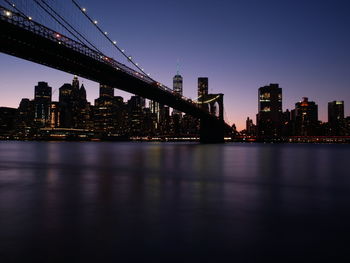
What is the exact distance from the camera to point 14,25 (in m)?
23.1

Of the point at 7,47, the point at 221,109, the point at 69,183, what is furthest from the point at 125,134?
the point at 69,183

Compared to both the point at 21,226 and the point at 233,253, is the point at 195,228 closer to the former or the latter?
the point at 233,253

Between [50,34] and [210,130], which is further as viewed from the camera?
[210,130]

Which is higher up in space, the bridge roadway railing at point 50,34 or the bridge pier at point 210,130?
the bridge roadway railing at point 50,34

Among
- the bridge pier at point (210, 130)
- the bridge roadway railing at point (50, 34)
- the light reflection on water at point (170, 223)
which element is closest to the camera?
the light reflection on water at point (170, 223)

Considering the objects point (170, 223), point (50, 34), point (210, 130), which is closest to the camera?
point (170, 223)

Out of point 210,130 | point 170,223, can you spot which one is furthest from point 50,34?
point 210,130

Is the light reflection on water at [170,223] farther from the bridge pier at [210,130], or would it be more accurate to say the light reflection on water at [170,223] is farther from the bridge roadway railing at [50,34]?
the bridge pier at [210,130]

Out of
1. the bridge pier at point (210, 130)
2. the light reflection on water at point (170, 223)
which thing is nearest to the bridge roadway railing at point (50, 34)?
the light reflection on water at point (170, 223)

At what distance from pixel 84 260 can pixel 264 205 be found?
578cm

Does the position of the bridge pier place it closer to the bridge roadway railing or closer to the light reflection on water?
the bridge roadway railing

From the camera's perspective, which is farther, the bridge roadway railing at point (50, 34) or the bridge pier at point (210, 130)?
the bridge pier at point (210, 130)

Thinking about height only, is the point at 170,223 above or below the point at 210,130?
below

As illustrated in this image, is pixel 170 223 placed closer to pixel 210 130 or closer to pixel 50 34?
pixel 50 34
